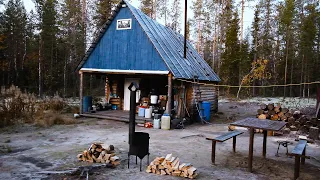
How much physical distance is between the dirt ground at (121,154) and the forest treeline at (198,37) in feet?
60.7

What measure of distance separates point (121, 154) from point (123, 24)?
8.25m

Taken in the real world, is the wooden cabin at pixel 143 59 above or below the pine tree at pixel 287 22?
below

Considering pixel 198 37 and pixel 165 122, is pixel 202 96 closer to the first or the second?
pixel 165 122

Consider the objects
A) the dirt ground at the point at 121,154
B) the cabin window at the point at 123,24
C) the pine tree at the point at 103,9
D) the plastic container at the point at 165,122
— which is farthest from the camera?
the pine tree at the point at 103,9

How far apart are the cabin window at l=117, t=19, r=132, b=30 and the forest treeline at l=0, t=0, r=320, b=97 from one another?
14.1m

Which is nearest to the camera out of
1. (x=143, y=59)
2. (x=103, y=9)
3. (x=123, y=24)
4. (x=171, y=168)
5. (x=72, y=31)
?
(x=171, y=168)

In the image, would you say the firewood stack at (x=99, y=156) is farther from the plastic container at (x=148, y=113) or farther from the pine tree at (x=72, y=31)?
the pine tree at (x=72, y=31)

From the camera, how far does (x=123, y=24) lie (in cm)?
1313

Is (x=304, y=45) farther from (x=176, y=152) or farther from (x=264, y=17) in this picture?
(x=176, y=152)

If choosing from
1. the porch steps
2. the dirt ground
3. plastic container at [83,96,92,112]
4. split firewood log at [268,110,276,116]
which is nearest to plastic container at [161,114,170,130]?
the dirt ground

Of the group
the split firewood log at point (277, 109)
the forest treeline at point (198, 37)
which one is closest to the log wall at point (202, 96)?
the split firewood log at point (277, 109)

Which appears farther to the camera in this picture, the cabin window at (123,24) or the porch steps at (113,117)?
the cabin window at (123,24)

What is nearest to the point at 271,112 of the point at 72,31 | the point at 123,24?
the point at 123,24

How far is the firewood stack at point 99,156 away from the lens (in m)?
5.83
